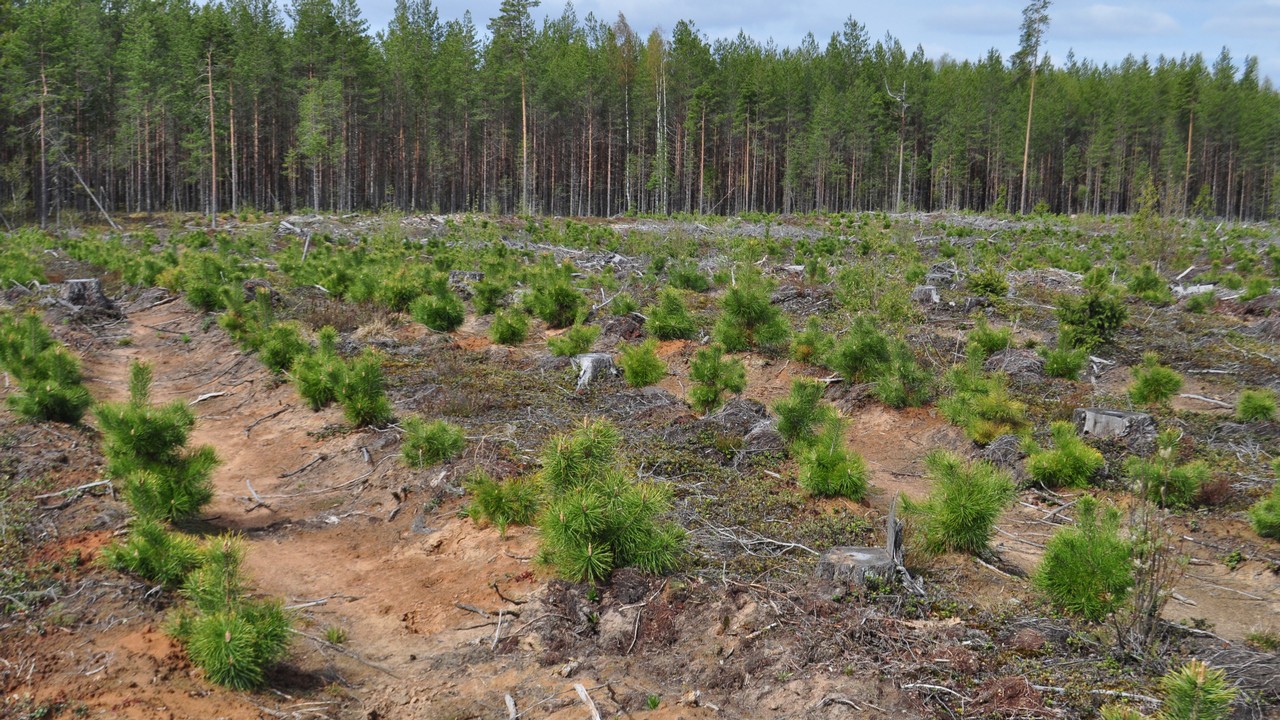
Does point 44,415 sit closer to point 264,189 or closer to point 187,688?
point 187,688

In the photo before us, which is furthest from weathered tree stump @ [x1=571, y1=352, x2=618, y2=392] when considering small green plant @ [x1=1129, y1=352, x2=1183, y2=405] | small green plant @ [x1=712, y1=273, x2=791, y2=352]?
small green plant @ [x1=1129, y1=352, x2=1183, y2=405]

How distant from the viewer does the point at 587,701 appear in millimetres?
4074

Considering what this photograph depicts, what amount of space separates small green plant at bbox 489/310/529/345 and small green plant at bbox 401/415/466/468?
566cm

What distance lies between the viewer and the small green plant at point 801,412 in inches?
309

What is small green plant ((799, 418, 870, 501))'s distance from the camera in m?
6.81

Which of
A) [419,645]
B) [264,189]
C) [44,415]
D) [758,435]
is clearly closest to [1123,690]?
[419,645]

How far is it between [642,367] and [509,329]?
3625 mm

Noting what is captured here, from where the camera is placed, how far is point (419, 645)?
4883 mm

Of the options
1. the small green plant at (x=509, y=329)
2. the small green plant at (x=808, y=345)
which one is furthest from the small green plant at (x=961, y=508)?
the small green plant at (x=509, y=329)

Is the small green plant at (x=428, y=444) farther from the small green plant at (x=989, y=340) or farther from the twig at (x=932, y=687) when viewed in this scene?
the small green plant at (x=989, y=340)

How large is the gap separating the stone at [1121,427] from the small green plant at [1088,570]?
389cm

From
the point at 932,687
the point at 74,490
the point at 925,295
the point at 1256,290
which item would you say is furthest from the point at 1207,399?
the point at 74,490

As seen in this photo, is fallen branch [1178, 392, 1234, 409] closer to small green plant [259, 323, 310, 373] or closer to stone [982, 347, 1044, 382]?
stone [982, 347, 1044, 382]

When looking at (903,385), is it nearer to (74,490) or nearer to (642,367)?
(642,367)
